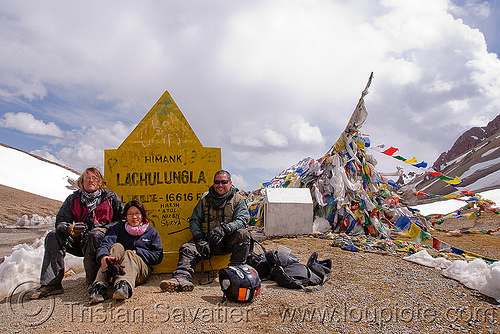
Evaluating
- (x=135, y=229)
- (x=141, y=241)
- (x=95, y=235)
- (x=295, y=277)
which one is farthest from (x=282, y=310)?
(x=95, y=235)

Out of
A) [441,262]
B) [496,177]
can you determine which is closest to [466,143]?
[496,177]

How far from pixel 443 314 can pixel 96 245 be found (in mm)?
3693

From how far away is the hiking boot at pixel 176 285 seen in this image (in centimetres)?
355

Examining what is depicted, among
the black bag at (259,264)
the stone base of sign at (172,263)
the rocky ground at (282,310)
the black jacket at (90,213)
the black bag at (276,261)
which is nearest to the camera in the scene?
the rocky ground at (282,310)

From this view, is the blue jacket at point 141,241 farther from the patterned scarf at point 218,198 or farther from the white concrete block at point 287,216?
the white concrete block at point 287,216

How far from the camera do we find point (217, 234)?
400 centimetres

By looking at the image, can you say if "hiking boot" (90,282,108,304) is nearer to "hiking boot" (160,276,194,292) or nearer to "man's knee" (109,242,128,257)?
"man's knee" (109,242,128,257)

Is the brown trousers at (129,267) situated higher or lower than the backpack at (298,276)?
higher

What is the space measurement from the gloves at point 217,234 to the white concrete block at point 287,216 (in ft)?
13.3

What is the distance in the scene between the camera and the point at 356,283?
4.16 metres

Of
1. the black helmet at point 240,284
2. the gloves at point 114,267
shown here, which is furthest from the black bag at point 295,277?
the gloves at point 114,267

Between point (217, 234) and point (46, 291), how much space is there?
1.93 metres

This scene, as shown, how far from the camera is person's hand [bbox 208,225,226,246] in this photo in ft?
13.0

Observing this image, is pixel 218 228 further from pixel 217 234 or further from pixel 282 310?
pixel 282 310
